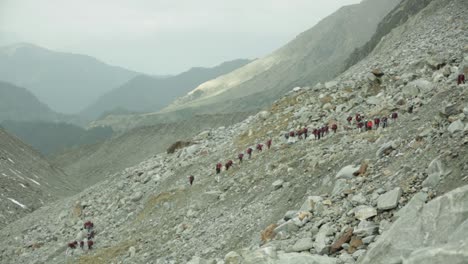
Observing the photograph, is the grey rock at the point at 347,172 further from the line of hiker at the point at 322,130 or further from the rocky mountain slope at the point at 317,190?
the line of hiker at the point at 322,130

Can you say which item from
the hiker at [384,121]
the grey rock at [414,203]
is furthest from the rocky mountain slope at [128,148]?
the grey rock at [414,203]

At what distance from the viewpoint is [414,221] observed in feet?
35.0

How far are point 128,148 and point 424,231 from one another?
358ft

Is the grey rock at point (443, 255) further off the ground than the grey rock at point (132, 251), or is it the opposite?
the grey rock at point (443, 255)

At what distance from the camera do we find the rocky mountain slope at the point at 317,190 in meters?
12.4

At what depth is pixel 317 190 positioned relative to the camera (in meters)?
18.9

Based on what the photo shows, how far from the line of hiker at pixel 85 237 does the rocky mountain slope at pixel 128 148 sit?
227ft

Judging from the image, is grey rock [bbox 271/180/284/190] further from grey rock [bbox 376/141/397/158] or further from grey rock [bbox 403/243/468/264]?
grey rock [bbox 403/243/468/264]

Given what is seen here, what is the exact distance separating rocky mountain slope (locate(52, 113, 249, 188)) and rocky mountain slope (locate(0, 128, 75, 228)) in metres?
15.3

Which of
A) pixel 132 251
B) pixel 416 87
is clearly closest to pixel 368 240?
pixel 416 87

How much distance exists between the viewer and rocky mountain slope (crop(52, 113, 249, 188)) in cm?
10525

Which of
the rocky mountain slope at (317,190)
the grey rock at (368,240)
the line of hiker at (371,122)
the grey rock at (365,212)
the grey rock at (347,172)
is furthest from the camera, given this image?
the line of hiker at (371,122)

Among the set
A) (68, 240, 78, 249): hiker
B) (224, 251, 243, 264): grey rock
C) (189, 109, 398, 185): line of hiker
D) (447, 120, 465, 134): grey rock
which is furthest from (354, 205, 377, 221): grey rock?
(68, 240, 78, 249): hiker

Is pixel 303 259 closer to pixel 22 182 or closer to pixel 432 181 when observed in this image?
pixel 432 181
